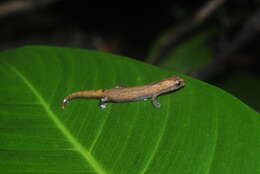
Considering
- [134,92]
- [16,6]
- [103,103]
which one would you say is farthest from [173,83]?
[16,6]

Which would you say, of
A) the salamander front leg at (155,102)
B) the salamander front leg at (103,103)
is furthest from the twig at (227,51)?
the salamander front leg at (103,103)

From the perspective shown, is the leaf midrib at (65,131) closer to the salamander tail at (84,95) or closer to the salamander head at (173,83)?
the salamander tail at (84,95)

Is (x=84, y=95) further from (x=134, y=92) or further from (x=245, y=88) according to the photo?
(x=245, y=88)

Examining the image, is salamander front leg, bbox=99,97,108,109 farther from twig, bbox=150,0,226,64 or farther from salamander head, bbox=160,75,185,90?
twig, bbox=150,0,226,64

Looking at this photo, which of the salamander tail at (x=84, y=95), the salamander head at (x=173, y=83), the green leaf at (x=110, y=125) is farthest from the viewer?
the salamander head at (x=173, y=83)

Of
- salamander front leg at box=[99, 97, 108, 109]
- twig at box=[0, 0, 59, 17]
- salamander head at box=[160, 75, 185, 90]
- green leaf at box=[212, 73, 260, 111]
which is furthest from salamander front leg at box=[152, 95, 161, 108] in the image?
twig at box=[0, 0, 59, 17]

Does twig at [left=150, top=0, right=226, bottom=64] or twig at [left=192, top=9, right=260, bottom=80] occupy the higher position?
twig at [left=150, top=0, right=226, bottom=64]

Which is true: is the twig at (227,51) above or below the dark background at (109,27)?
below
